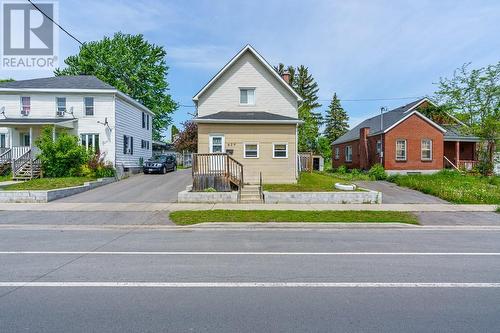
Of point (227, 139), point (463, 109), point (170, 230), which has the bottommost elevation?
point (170, 230)

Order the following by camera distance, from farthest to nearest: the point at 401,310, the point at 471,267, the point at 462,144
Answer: the point at 462,144 < the point at 471,267 < the point at 401,310

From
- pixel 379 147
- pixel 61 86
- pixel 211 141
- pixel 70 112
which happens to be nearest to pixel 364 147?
pixel 379 147

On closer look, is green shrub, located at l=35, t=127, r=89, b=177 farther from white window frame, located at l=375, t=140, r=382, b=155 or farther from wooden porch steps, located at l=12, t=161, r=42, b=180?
white window frame, located at l=375, t=140, r=382, b=155

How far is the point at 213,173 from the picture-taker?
16781mm

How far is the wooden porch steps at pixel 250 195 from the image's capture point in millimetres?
15695

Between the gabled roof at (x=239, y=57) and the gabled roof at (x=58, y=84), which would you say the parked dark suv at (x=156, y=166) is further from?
the gabled roof at (x=239, y=57)

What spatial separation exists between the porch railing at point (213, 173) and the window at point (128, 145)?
39.7ft

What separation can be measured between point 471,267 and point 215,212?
8449 mm

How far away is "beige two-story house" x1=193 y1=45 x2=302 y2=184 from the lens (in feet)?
65.0

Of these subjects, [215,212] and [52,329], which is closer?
[52,329]

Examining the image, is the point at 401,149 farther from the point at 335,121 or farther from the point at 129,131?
the point at 335,121

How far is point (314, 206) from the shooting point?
46.5 feet

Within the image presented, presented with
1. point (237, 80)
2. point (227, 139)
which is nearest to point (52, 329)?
point (227, 139)

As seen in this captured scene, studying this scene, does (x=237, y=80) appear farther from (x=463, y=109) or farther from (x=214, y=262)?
(x=463, y=109)
